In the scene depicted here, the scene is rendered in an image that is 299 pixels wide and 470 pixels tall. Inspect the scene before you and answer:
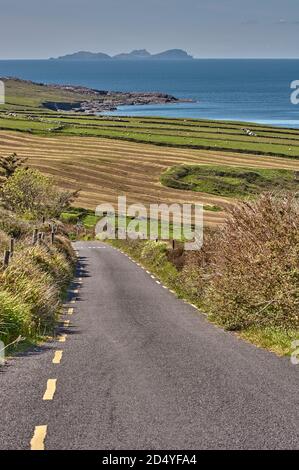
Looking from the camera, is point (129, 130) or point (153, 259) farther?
point (129, 130)

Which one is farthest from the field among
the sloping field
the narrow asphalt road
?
the narrow asphalt road

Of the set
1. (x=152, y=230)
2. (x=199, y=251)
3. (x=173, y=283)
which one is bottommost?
(x=152, y=230)

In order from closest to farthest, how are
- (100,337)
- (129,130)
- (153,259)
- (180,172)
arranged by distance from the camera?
(100,337), (153,259), (180,172), (129,130)

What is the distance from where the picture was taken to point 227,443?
20.8 ft

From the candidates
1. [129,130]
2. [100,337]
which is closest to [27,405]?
[100,337]

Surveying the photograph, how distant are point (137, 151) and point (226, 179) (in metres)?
23.9

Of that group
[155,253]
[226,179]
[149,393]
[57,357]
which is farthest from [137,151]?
[149,393]

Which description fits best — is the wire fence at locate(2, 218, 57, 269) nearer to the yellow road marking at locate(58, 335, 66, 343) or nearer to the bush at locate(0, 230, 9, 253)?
the bush at locate(0, 230, 9, 253)

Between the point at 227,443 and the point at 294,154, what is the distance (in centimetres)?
10355

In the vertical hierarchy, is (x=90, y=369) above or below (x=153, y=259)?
above

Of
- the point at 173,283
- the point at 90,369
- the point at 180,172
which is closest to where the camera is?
the point at 90,369

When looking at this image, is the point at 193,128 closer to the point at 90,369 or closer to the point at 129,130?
the point at 129,130

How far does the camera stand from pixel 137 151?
10681 cm

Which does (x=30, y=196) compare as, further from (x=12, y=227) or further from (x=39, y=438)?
(x=39, y=438)
